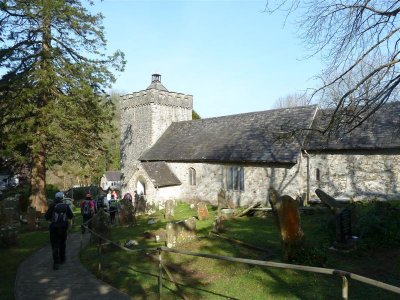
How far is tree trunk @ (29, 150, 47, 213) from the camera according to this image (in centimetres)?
1920

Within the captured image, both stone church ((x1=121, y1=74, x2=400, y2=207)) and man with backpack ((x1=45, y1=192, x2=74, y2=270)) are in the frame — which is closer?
man with backpack ((x1=45, y1=192, x2=74, y2=270))


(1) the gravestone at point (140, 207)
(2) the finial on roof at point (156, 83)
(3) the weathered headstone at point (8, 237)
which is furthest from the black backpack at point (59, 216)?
(2) the finial on roof at point (156, 83)

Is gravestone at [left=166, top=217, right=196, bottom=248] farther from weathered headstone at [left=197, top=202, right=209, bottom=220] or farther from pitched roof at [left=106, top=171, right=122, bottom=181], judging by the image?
pitched roof at [left=106, top=171, right=122, bottom=181]

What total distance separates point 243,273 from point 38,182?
15285 mm

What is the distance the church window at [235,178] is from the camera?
2282cm

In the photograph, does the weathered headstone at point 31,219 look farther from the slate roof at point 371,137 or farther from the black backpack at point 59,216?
the slate roof at point 371,137

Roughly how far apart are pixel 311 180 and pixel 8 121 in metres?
17.4

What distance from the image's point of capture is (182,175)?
27.1 metres

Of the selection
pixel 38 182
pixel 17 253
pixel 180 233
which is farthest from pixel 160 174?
pixel 17 253

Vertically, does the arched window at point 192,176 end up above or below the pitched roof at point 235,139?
below

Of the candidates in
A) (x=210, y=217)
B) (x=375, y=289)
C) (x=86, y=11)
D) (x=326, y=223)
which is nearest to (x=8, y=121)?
(x=86, y=11)

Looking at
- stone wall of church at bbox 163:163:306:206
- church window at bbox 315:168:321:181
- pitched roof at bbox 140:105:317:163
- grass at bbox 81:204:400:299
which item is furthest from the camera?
pitched roof at bbox 140:105:317:163

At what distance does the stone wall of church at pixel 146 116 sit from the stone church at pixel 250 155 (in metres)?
0.10

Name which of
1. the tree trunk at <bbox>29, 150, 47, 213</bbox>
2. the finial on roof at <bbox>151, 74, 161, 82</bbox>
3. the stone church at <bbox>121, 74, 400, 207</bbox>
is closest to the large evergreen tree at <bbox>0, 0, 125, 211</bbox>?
the tree trunk at <bbox>29, 150, 47, 213</bbox>
